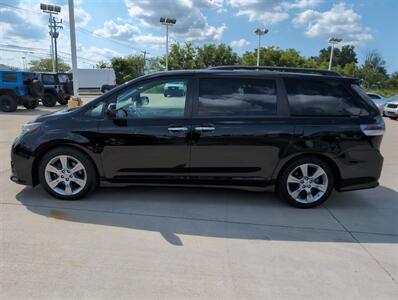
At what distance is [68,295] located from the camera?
2.54 meters

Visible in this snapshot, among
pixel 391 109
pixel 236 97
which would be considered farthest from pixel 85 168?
pixel 391 109

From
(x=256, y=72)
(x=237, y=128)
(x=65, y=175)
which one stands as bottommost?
(x=65, y=175)

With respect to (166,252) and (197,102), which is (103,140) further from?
(166,252)

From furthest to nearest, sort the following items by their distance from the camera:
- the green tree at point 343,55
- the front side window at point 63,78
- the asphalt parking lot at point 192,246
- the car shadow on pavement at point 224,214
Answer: the green tree at point 343,55
the front side window at point 63,78
the car shadow on pavement at point 224,214
the asphalt parking lot at point 192,246

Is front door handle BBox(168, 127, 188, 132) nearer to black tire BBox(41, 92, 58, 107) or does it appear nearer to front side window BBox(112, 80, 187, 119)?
front side window BBox(112, 80, 187, 119)

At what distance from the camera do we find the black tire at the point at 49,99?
1938cm

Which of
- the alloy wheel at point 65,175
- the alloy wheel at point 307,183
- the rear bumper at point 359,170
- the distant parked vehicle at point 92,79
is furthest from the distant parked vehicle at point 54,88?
the distant parked vehicle at point 92,79

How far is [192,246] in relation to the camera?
3348mm

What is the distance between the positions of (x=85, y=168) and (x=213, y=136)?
66.9 inches

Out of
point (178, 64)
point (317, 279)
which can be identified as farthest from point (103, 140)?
point (178, 64)

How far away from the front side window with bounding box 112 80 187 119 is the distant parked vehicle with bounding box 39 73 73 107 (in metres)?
17.1

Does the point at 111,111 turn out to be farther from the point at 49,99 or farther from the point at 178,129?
the point at 49,99

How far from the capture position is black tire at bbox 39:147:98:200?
4.25 meters

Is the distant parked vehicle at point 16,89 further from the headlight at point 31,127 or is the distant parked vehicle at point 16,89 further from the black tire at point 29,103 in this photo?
the headlight at point 31,127
